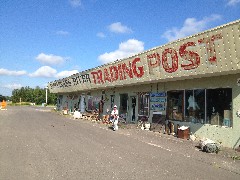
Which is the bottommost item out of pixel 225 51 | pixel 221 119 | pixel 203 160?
pixel 203 160

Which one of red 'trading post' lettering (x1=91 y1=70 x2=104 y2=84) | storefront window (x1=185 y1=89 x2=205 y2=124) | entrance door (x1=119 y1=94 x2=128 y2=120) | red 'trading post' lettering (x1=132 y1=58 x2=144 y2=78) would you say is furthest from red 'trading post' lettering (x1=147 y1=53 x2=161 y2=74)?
red 'trading post' lettering (x1=91 y1=70 x2=104 y2=84)

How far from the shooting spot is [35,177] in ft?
26.1

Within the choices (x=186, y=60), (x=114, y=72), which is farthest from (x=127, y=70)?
(x=186, y=60)

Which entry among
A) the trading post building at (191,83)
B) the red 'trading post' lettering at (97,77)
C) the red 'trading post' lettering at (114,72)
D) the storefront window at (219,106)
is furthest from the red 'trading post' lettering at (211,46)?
the red 'trading post' lettering at (97,77)

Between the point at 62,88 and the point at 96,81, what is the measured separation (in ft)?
56.8

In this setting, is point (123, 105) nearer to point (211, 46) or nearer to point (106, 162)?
point (211, 46)

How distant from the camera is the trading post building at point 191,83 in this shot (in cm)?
1432

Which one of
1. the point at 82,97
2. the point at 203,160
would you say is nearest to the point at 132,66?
the point at 203,160

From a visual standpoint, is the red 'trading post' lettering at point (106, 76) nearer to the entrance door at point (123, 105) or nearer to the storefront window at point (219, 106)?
the entrance door at point (123, 105)

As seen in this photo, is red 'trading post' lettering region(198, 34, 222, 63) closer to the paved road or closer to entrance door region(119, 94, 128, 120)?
the paved road

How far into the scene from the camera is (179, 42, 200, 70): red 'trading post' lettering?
15.7m

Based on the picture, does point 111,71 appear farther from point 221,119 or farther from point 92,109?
point 221,119

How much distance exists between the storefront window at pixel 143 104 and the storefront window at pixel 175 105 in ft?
9.28

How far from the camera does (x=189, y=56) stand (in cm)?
1619
